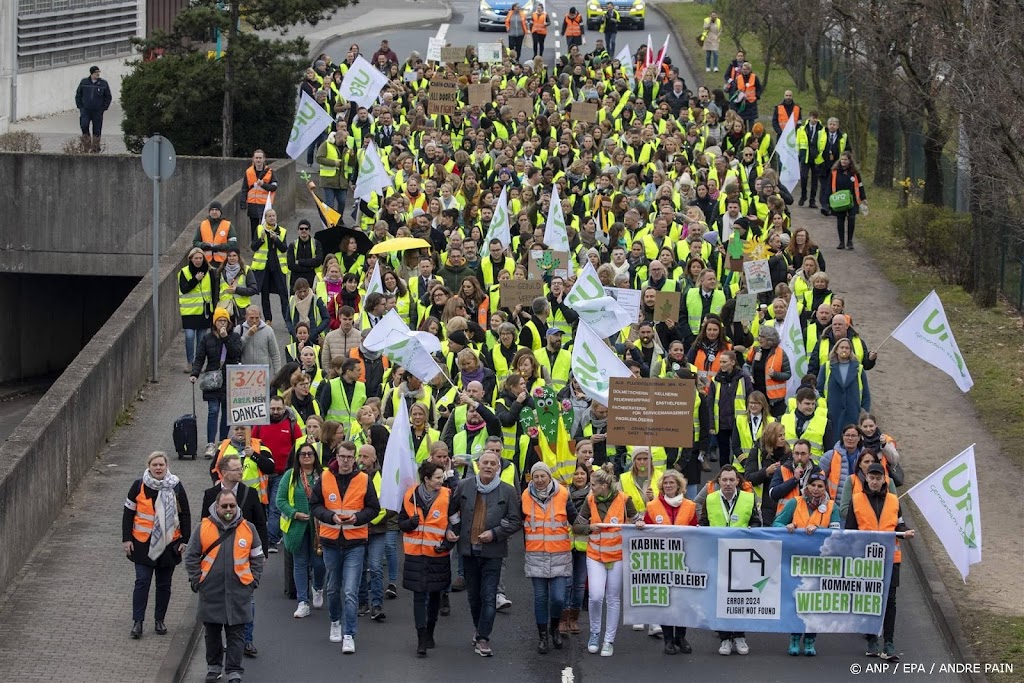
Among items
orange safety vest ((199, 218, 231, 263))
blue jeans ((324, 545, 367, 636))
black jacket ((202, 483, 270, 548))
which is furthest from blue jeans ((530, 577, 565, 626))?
orange safety vest ((199, 218, 231, 263))

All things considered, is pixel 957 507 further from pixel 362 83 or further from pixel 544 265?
pixel 362 83

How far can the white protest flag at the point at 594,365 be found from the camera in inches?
681

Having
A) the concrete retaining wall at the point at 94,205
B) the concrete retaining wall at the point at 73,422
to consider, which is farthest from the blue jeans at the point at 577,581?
the concrete retaining wall at the point at 94,205

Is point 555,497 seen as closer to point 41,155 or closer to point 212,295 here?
point 212,295

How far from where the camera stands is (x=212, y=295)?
73.2ft

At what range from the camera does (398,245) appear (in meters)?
21.7

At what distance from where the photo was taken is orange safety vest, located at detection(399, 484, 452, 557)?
48.5 feet

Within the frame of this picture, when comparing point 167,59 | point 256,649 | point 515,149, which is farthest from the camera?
point 167,59

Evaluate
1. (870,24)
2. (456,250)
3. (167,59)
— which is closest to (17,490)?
(456,250)

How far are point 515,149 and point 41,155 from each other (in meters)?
9.88

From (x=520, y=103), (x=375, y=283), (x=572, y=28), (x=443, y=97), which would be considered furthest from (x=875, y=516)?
(x=572, y=28)

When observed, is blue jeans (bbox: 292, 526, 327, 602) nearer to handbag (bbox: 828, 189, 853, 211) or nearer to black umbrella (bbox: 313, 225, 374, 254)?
black umbrella (bbox: 313, 225, 374, 254)

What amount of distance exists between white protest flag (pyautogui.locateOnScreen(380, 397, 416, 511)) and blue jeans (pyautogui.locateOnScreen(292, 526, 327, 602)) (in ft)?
2.58

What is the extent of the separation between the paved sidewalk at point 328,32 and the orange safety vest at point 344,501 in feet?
77.0
